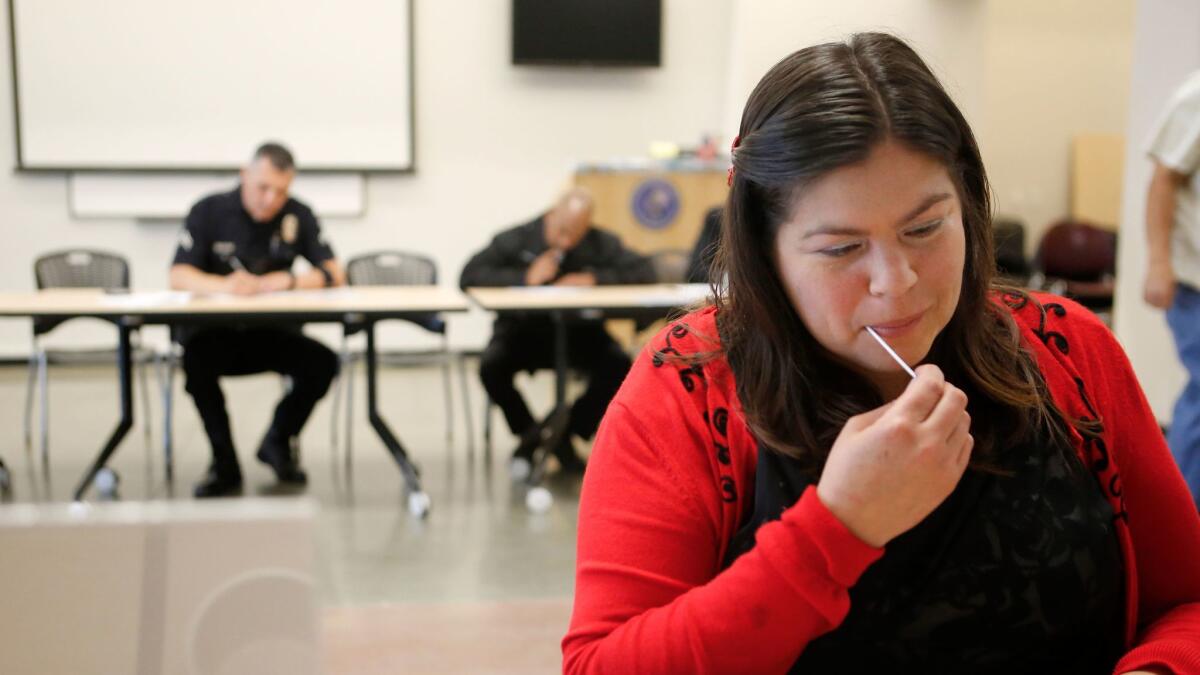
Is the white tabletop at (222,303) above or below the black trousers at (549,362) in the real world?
above

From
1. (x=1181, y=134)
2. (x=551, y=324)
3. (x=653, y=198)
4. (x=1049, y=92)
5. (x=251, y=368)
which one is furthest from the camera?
(x=1049, y=92)

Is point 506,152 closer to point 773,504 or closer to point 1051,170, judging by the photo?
point 1051,170

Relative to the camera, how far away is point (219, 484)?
13.4 feet

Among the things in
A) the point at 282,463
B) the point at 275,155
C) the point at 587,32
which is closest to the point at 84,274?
the point at 275,155

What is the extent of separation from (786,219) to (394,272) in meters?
4.42

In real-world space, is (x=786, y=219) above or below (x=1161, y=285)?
above

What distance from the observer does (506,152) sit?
732 cm

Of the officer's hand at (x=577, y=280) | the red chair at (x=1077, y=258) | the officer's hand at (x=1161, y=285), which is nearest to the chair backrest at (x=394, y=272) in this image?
the officer's hand at (x=577, y=280)

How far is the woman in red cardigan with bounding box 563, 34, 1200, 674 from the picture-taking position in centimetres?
86

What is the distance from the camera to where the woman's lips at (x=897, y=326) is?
0.92 m

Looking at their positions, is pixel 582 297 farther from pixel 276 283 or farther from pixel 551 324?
pixel 276 283

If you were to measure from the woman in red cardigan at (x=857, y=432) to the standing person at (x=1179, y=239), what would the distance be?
1.83 metres

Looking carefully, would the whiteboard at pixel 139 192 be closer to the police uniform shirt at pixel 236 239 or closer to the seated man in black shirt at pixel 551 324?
the police uniform shirt at pixel 236 239

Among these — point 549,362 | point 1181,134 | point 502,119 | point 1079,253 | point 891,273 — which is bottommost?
point 549,362
